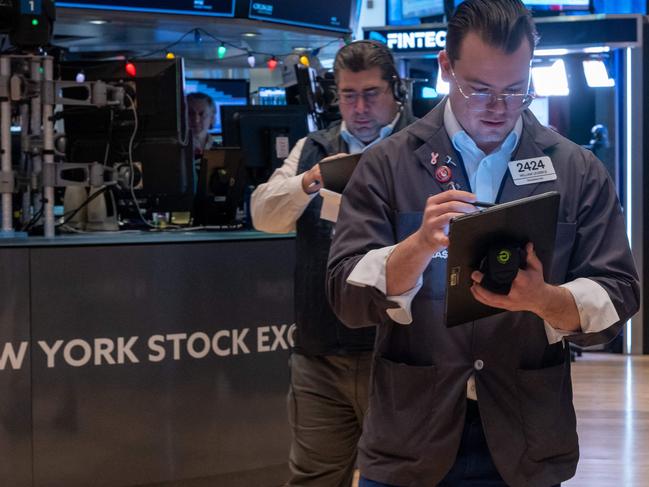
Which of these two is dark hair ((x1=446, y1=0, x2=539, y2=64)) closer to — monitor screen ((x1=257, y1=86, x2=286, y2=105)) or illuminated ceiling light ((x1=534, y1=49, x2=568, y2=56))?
illuminated ceiling light ((x1=534, y1=49, x2=568, y2=56))

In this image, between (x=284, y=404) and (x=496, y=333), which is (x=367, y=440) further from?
(x=284, y=404)

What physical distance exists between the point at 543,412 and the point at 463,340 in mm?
172

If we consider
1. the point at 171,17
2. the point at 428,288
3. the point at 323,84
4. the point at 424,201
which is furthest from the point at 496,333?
the point at 171,17

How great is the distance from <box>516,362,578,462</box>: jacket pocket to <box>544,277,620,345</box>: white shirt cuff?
117 millimetres

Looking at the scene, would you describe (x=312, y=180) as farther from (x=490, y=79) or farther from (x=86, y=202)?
(x=86, y=202)

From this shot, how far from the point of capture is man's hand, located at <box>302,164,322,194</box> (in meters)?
2.87

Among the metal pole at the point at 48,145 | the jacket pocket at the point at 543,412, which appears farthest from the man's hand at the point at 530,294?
the metal pole at the point at 48,145

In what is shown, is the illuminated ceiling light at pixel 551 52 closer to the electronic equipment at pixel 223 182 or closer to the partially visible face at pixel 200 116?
the partially visible face at pixel 200 116

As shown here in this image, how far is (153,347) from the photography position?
4246mm

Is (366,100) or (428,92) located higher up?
(428,92)

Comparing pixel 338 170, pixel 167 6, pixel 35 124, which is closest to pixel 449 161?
pixel 338 170

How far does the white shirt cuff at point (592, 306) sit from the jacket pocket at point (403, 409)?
→ 250mm

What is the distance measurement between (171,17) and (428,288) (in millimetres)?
6225

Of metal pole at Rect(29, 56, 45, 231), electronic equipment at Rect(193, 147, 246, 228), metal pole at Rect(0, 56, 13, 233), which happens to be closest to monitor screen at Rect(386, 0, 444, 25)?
electronic equipment at Rect(193, 147, 246, 228)
